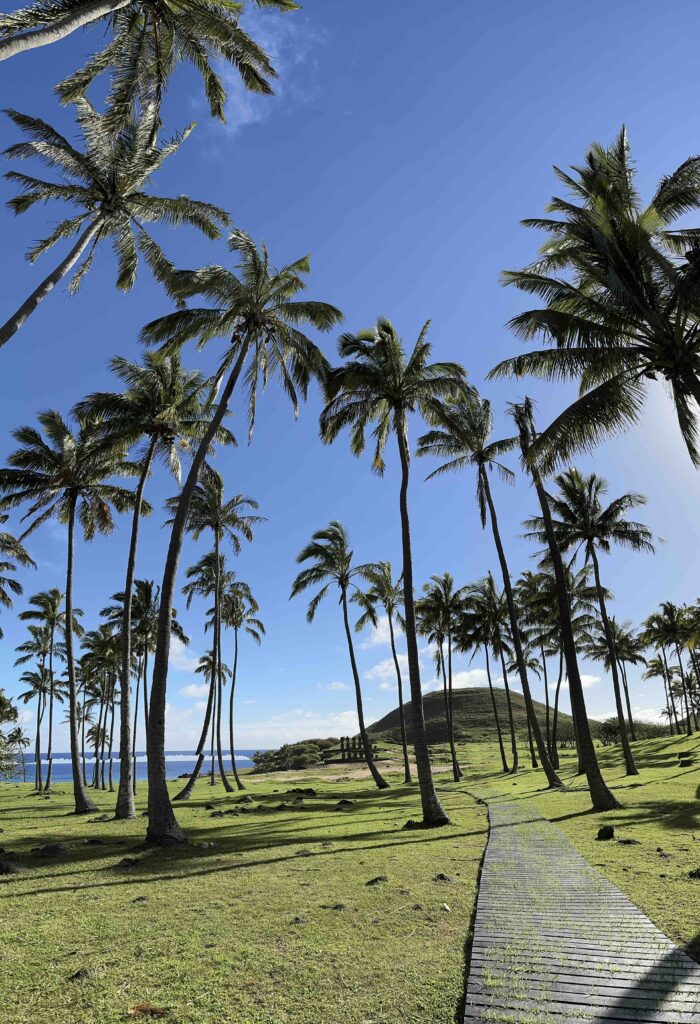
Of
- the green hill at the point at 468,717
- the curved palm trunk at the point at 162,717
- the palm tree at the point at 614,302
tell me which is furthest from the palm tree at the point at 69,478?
the green hill at the point at 468,717

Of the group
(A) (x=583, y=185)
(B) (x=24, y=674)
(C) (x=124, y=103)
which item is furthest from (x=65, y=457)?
(B) (x=24, y=674)

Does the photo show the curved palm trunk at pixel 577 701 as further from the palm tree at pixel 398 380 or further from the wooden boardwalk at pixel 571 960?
the wooden boardwalk at pixel 571 960

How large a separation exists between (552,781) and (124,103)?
2763cm

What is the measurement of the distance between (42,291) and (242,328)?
786 centimetres

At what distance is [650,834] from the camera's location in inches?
505

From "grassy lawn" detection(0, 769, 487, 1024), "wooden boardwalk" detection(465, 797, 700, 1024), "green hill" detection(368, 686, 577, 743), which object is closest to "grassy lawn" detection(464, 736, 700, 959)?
"wooden boardwalk" detection(465, 797, 700, 1024)

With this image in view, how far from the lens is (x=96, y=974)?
5.76 m

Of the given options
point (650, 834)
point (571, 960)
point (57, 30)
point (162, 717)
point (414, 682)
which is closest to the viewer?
point (571, 960)

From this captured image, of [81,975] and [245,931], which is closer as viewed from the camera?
[81,975]

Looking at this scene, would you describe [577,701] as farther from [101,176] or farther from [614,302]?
[101,176]

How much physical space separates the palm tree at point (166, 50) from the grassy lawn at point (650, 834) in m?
15.8

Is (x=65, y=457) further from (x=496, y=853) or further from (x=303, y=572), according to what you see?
(x=496, y=853)

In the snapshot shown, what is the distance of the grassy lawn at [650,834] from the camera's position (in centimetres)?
725

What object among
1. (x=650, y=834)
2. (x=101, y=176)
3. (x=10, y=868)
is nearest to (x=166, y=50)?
(x=101, y=176)
